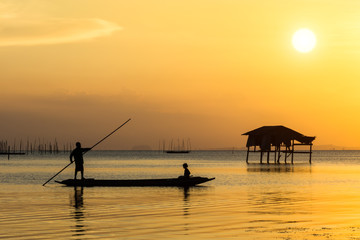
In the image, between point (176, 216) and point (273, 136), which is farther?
point (273, 136)

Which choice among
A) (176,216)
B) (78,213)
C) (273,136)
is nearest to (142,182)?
(78,213)

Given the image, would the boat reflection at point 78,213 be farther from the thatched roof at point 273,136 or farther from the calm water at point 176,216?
the thatched roof at point 273,136

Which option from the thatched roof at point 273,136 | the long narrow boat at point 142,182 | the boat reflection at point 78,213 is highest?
the thatched roof at point 273,136

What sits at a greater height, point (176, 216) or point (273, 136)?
point (273, 136)

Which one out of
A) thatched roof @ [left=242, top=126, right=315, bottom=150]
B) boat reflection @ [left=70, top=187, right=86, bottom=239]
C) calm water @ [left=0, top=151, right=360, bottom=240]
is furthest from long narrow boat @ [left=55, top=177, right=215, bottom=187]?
thatched roof @ [left=242, top=126, right=315, bottom=150]

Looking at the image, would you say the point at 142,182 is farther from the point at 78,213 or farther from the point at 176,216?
the point at 176,216

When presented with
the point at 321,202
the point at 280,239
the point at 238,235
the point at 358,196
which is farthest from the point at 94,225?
the point at 358,196

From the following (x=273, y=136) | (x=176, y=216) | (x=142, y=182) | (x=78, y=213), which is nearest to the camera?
(x=176, y=216)

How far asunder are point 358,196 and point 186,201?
8753 mm

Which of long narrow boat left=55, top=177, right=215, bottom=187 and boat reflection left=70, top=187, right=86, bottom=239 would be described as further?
long narrow boat left=55, top=177, right=215, bottom=187

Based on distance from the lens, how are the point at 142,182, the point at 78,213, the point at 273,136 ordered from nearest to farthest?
the point at 78,213
the point at 142,182
the point at 273,136

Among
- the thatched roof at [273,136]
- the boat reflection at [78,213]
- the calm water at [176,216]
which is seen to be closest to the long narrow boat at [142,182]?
the boat reflection at [78,213]

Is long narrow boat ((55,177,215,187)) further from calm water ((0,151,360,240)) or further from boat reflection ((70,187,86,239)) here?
calm water ((0,151,360,240))

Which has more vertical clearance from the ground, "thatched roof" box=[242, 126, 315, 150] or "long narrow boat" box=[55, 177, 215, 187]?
"thatched roof" box=[242, 126, 315, 150]
